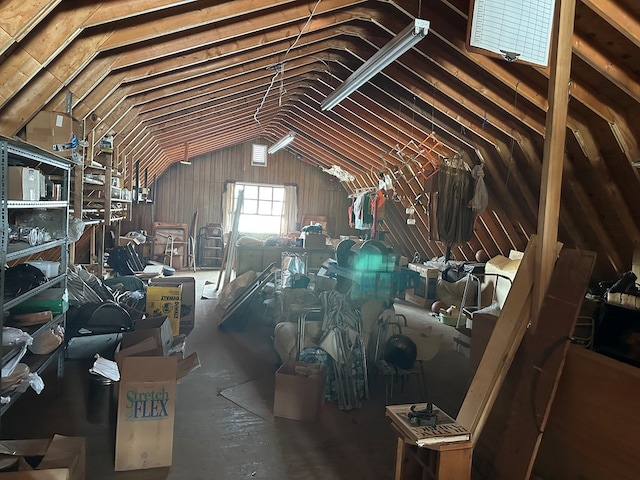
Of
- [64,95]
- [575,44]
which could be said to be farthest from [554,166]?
[64,95]

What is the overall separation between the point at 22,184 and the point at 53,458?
1.60 meters

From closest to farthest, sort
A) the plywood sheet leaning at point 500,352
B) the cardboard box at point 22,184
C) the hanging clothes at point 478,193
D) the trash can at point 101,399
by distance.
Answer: the plywood sheet leaning at point 500,352 < the cardboard box at point 22,184 < the trash can at point 101,399 < the hanging clothes at point 478,193

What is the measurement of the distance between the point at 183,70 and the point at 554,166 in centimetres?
361

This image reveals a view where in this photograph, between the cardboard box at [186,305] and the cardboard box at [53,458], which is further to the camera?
the cardboard box at [186,305]

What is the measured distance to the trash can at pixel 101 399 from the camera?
309 cm

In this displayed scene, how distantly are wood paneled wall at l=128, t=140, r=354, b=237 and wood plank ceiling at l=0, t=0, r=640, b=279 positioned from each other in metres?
3.39

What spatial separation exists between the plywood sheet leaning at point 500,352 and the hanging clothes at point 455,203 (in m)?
2.74

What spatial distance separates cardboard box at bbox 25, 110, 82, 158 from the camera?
3.20 metres

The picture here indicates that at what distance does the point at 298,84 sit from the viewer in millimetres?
6285

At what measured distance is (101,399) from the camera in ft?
10.7

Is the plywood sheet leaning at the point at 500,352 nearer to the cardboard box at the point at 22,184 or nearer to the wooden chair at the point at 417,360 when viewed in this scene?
the wooden chair at the point at 417,360

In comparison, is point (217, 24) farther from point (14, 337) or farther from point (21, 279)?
point (14, 337)

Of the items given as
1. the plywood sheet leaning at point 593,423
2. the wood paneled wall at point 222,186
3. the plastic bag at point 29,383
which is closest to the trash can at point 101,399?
the plastic bag at point 29,383

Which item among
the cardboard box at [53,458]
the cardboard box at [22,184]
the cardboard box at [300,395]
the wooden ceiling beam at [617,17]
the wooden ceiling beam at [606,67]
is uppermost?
the wooden ceiling beam at [617,17]
